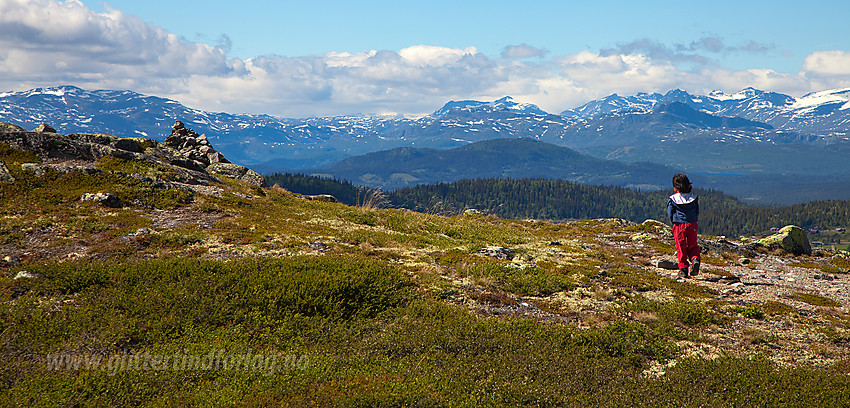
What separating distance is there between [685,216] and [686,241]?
140 cm

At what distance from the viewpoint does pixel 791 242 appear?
26.9 m

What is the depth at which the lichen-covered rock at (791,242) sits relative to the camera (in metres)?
26.9

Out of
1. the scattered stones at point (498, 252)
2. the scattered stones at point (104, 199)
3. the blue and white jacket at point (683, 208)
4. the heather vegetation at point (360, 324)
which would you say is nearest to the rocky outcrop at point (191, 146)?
the scattered stones at point (104, 199)

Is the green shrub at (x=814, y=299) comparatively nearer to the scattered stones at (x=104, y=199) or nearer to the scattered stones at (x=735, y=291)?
the scattered stones at (x=735, y=291)

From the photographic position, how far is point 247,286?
12.5 meters

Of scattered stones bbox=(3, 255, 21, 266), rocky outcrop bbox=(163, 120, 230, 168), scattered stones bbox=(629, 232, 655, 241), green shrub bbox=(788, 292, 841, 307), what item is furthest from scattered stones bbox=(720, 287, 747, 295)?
rocky outcrop bbox=(163, 120, 230, 168)

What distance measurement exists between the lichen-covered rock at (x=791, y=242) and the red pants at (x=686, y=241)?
15085 millimetres

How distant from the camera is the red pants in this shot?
1594 centimetres

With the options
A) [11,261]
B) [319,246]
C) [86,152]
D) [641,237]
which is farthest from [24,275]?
[641,237]

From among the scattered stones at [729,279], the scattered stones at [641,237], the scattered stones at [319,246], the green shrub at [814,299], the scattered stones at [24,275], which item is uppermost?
the scattered stones at [24,275]

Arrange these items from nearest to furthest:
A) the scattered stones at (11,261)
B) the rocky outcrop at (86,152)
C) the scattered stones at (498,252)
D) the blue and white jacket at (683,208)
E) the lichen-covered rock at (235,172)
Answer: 1. the scattered stones at (11,261)
2. the blue and white jacket at (683,208)
3. the scattered stones at (498,252)
4. the rocky outcrop at (86,152)
5. the lichen-covered rock at (235,172)

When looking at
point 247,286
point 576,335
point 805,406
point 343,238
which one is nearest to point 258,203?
point 343,238

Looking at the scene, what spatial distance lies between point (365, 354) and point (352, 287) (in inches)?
138

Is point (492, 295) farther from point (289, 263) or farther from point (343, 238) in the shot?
point (343, 238)
